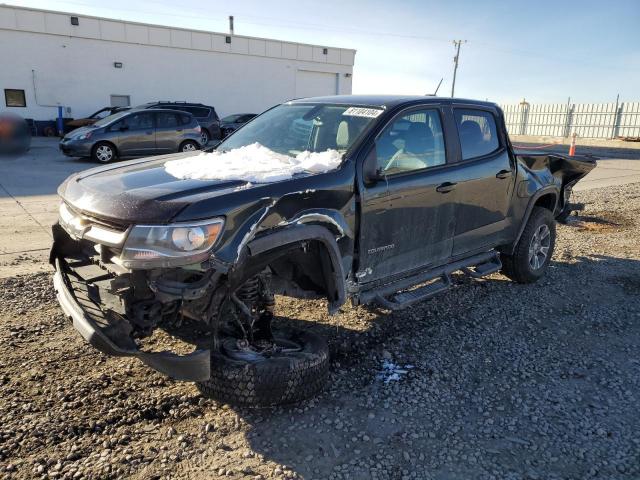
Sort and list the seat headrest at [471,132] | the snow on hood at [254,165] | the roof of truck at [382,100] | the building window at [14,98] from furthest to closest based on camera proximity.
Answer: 1. the building window at [14,98]
2. the seat headrest at [471,132]
3. the roof of truck at [382,100]
4. the snow on hood at [254,165]

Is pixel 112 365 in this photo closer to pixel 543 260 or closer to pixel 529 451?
pixel 529 451

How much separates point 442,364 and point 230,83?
2904cm

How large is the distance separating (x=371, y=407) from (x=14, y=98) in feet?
87.5

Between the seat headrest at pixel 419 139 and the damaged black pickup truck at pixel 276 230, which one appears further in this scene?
the seat headrest at pixel 419 139

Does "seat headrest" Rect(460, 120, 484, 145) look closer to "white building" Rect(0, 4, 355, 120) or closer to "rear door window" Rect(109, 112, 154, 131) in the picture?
"rear door window" Rect(109, 112, 154, 131)

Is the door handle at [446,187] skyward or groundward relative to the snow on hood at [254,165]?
groundward

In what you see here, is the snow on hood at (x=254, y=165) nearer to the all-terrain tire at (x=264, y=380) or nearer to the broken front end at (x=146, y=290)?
the broken front end at (x=146, y=290)

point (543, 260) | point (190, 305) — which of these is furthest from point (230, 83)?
point (190, 305)

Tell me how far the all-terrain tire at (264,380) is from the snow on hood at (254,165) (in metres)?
1.09

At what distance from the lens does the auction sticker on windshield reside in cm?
375

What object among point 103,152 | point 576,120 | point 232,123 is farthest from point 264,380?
point 576,120

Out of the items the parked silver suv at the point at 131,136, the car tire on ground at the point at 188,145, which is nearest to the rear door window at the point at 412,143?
the parked silver suv at the point at 131,136

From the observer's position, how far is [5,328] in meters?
3.92

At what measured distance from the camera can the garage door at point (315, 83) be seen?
32.9m
